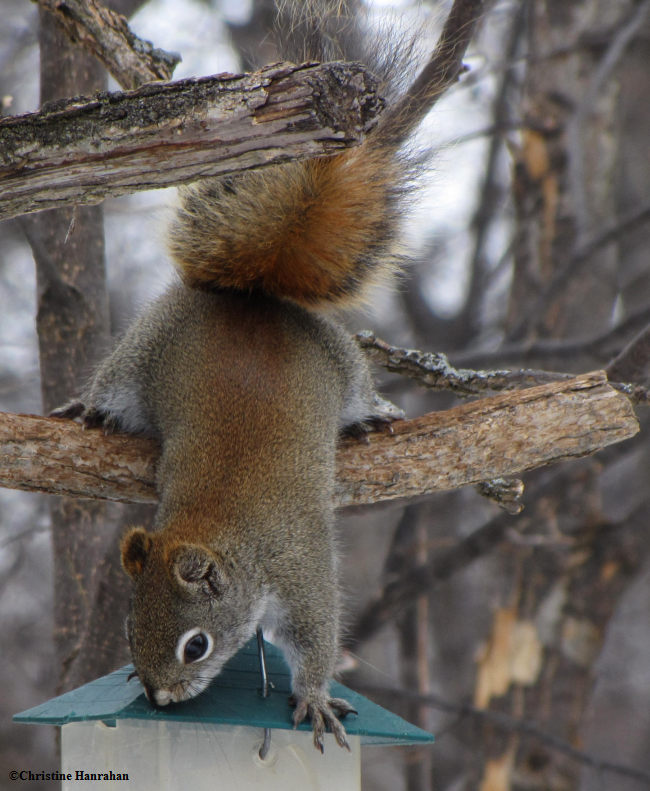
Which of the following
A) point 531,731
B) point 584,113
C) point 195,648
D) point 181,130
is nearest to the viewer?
point 181,130

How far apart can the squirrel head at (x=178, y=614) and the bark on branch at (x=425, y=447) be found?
14.8 inches

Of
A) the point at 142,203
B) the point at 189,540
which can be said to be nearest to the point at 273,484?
the point at 189,540

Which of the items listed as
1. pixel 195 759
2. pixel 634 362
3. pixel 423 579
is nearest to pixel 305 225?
pixel 634 362

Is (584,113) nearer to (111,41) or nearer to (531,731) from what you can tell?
(111,41)

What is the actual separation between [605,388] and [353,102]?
1233mm

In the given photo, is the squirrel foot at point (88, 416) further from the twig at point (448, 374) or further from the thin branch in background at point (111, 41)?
the thin branch in background at point (111, 41)

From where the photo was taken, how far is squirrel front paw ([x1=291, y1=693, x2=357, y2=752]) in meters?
1.95

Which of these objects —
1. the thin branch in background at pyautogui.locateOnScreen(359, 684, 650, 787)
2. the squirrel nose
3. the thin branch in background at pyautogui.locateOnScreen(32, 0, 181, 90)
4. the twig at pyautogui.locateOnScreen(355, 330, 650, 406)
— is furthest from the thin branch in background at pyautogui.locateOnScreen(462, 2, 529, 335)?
the squirrel nose

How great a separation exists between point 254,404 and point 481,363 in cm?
185

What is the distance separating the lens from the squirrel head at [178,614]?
6.30 ft

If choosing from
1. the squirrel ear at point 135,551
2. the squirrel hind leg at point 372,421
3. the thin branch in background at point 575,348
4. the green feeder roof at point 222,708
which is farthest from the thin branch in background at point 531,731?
the squirrel ear at point 135,551

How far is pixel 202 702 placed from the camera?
6.20 feet

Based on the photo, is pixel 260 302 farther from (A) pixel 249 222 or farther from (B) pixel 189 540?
(B) pixel 189 540

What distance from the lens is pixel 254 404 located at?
2471mm
